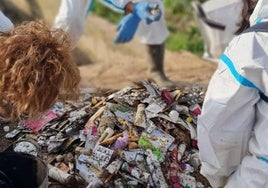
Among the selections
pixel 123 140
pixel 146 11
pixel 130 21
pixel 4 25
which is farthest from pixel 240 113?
pixel 130 21

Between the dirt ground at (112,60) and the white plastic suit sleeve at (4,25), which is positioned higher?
the white plastic suit sleeve at (4,25)

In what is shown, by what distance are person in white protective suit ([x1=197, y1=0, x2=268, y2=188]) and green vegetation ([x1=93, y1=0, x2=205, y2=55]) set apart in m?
3.74

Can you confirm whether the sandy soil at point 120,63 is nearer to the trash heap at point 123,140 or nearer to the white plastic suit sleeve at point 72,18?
the white plastic suit sleeve at point 72,18

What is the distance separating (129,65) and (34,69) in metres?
3.27

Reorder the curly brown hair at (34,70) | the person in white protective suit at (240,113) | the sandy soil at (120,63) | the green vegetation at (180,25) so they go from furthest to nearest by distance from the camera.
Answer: the green vegetation at (180,25)
the sandy soil at (120,63)
the curly brown hair at (34,70)
the person in white protective suit at (240,113)

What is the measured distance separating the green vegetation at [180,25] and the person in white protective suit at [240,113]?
3.74m

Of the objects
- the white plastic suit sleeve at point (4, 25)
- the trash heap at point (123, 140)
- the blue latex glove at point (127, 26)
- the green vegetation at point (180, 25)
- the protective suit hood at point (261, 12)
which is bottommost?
the green vegetation at point (180, 25)

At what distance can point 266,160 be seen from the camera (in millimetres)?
2156

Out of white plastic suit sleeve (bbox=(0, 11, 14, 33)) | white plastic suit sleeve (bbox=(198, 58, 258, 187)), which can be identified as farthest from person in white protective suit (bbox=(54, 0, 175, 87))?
white plastic suit sleeve (bbox=(198, 58, 258, 187))

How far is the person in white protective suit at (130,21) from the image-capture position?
3.82 meters

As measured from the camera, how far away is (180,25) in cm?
664

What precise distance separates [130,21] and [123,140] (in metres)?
1.41

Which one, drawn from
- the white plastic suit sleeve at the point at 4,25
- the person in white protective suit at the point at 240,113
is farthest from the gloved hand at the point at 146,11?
the person in white protective suit at the point at 240,113

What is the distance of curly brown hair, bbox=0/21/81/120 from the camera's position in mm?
2234
